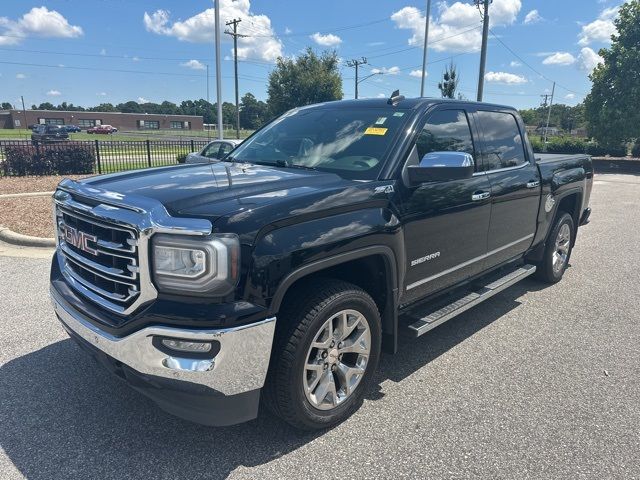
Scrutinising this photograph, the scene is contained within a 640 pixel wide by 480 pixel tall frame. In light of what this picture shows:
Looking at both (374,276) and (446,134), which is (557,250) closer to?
(446,134)

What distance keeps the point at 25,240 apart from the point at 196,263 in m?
5.94

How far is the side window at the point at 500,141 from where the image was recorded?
4207mm

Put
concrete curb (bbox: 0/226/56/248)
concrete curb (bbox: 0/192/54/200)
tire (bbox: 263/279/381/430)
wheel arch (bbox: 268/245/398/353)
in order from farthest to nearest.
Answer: concrete curb (bbox: 0/192/54/200) → concrete curb (bbox: 0/226/56/248) → wheel arch (bbox: 268/245/398/353) → tire (bbox: 263/279/381/430)

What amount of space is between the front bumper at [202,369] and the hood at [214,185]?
57 centimetres

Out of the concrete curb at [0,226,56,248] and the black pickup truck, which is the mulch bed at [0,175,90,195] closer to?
the concrete curb at [0,226,56,248]

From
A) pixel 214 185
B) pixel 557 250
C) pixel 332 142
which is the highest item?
pixel 332 142

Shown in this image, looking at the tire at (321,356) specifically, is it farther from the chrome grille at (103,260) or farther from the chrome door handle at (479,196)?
the chrome door handle at (479,196)

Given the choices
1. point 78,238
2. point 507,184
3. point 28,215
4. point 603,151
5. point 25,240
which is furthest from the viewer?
point 603,151

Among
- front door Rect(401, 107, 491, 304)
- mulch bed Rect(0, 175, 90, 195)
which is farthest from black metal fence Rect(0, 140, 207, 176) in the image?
front door Rect(401, 107, 491, 304)

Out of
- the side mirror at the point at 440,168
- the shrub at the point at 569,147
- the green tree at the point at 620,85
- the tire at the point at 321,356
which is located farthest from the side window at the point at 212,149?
the shrub at the point at 569,147

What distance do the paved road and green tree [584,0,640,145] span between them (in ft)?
79.7

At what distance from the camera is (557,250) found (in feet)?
18.9

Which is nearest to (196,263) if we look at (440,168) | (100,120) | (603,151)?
(440,168)

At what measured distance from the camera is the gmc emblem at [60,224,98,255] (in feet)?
8.56
